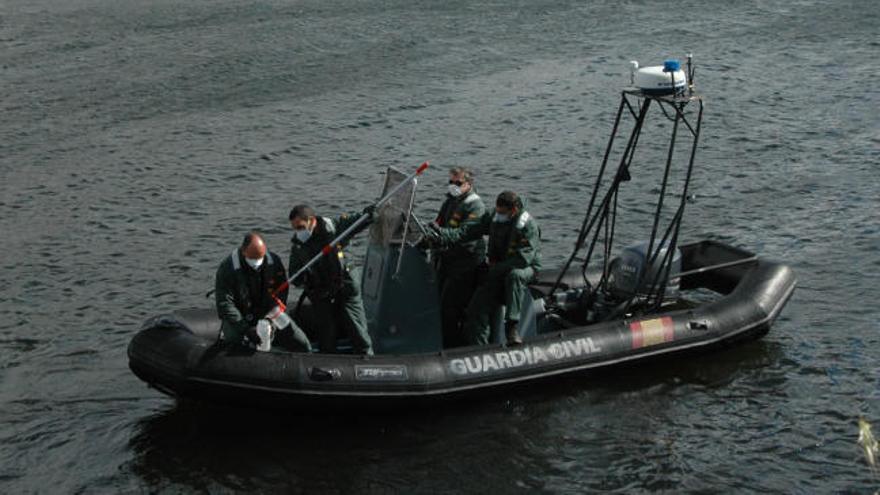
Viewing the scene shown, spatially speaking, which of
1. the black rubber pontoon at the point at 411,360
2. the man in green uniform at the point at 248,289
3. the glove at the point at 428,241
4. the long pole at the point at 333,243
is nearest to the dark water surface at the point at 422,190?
the black rubber pontoon at the point at 411,360

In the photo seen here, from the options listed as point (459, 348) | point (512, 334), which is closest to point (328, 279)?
point (459, 348)

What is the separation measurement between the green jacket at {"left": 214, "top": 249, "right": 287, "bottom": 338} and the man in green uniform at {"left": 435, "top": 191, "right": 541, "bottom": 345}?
1.46 metres

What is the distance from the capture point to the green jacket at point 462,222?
33.6 feet

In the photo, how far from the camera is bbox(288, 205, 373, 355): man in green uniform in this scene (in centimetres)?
970

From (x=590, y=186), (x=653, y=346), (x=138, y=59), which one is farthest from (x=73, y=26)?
(x=653, y=346)

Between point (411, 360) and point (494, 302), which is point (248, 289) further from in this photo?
point (494, 302)

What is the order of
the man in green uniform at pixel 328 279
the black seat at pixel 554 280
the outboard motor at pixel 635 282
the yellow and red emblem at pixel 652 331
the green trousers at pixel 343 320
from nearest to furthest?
the man in green uniform at pixel 328 279
the green trousers at pixel 343 320
the yellow and red emblem at pixel 652 331
the outboard motor at pixel 635 282
the black seat at pixel 554 280

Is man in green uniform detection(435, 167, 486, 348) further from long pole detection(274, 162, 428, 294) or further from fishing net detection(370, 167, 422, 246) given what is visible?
long pole detection(274, 162, 428, 294)

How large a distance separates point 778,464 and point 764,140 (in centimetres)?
1020

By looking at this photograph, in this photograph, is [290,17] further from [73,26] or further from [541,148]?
[541,148]

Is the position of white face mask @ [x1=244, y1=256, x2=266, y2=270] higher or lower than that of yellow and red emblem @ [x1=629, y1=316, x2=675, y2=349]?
higher

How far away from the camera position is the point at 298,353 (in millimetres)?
9570

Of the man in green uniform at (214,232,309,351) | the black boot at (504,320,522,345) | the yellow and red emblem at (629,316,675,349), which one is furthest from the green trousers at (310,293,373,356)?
the yellow and red emblem at (629,316,675,349)

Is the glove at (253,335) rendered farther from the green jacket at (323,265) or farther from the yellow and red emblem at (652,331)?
the yellow and red emblem at (652,331)
